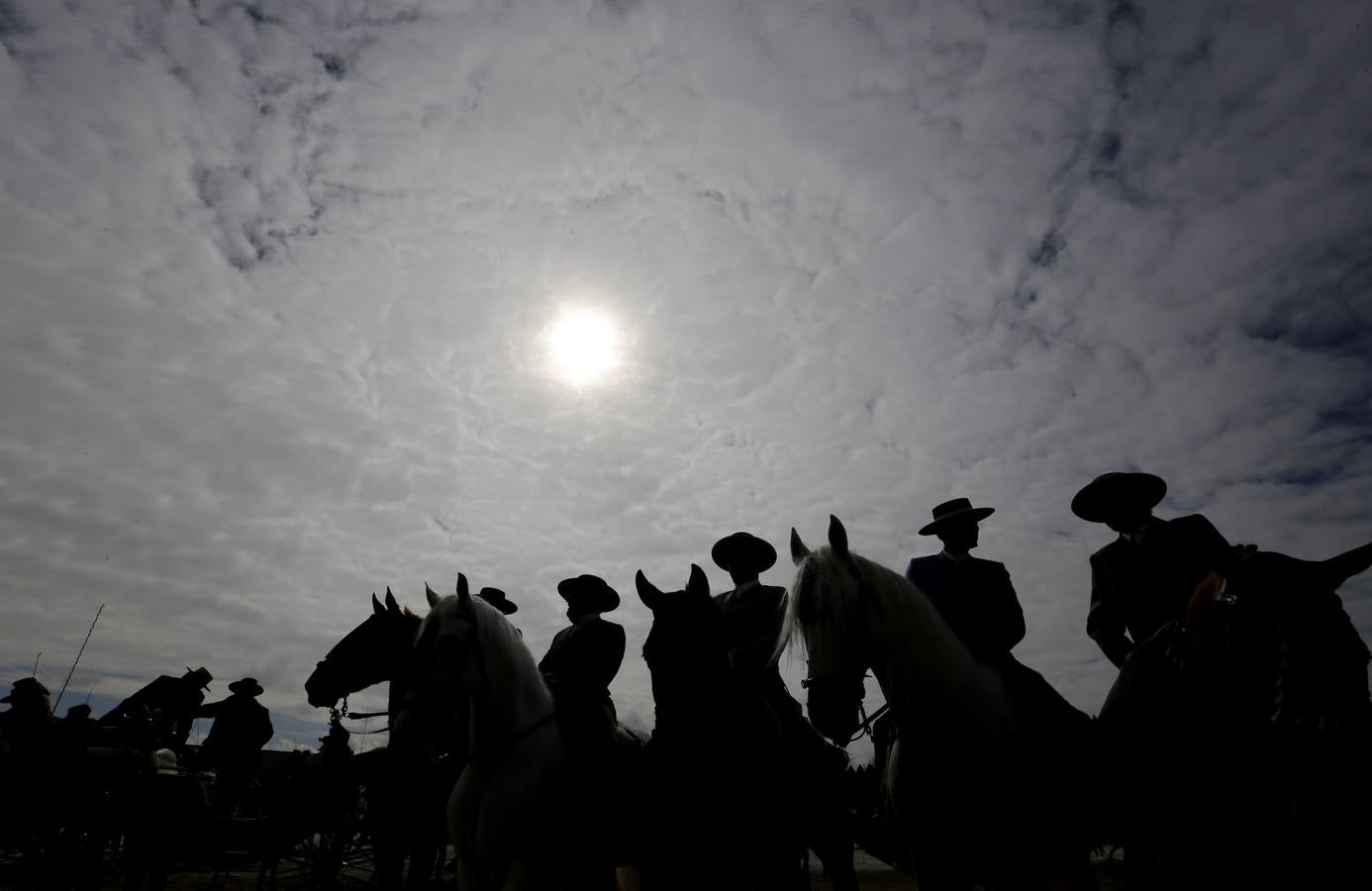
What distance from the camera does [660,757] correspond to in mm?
4406

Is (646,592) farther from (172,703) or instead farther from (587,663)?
(172,703)

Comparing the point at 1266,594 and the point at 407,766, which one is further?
the point at 407,766

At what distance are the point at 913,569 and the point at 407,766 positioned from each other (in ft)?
14.9

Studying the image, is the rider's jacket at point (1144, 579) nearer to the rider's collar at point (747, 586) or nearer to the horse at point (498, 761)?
the rider's collar at point (747, 586)

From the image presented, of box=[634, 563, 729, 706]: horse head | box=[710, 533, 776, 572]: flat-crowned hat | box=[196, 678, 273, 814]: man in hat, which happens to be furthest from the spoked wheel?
box=[634, 563, 729, 706]: horse head

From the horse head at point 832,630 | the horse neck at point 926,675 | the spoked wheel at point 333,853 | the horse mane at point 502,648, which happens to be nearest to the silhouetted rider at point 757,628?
the horse head at point 832,630

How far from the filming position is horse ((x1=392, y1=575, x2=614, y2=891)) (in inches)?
183

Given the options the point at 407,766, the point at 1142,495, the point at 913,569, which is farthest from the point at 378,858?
the point at 1142,495

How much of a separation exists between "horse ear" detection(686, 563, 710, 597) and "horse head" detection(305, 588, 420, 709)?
306 cm

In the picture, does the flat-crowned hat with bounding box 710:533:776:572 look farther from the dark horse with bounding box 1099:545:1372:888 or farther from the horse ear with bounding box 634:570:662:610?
the dark horse with bounding box 1099:545:1372:888

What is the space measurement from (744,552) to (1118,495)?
361 centimetres

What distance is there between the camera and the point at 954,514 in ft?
18.7

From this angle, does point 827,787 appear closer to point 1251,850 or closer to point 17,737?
point 1251,850

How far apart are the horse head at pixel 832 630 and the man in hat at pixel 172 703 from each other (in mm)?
13669
